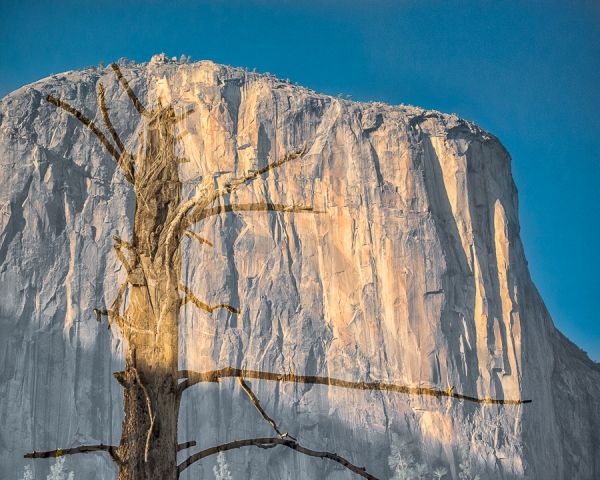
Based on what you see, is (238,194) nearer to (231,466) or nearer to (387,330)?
(387,330)

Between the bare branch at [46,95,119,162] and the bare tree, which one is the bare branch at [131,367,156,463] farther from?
the bare branch at [46,95,119,162]

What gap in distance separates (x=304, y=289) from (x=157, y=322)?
6184cm

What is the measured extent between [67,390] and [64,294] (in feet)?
23.4

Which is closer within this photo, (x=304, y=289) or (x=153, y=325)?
(x=153, y=325)

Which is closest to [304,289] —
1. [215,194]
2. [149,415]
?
[215,194]

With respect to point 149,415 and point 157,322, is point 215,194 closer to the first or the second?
point 157,322

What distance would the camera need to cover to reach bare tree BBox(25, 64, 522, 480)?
131 inches

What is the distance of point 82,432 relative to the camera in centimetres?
5816

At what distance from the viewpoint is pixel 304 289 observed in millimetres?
65250

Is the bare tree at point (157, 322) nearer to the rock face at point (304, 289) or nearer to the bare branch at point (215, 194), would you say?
the bare branch at point (215, 194)

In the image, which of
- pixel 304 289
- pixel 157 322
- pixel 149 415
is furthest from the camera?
pixel 304 289

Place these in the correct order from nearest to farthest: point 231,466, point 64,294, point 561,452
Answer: point 231,466 < point 64,294 < point 561,452

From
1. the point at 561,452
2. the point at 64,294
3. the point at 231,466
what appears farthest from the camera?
the point at 561,452

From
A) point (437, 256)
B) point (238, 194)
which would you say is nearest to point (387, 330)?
point (437, 256)
